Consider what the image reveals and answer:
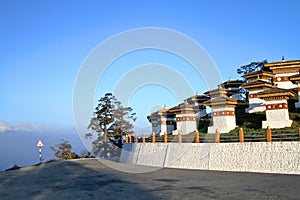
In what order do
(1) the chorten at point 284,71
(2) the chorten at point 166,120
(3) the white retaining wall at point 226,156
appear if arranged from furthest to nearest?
(2) the chorten at point 166,120, (1) the chorten at point 284,71, (3) the white retaining wall at point 226,156

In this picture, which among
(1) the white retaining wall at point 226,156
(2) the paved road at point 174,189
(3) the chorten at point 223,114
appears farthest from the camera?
(3) the chorten at point 223,114

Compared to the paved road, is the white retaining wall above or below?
above

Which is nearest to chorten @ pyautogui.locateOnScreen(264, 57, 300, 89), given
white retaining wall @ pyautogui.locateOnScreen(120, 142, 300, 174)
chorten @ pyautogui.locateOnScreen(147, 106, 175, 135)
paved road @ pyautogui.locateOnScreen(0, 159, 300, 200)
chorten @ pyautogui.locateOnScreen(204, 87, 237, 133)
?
chorten @ pyautogui.locateOnScreen(204, 87, 237, 133)

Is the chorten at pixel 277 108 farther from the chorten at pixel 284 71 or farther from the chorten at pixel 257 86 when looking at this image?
the chorten at pixel 284 71

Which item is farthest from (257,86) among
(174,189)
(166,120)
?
(174,189)

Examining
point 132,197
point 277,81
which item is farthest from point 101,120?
point 132,197

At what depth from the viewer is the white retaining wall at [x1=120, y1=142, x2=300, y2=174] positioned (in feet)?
44.1

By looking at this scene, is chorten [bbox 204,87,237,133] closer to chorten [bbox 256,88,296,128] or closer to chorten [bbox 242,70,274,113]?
chorten [bbox 256,88,296,128]

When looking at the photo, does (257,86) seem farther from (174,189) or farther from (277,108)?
(174,189)

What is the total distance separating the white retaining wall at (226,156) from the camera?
529 inches

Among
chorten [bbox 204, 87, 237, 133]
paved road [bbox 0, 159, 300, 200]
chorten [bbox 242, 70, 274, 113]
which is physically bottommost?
paved road [bbox 0, 159, 300, 200]

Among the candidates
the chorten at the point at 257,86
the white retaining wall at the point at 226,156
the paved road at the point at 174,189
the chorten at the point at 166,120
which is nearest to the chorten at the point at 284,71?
the chorten at the point at 257,86

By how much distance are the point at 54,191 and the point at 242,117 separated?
16425 mm

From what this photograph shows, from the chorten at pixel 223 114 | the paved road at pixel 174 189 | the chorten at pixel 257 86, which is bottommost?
the paved road at pixel 174 189
